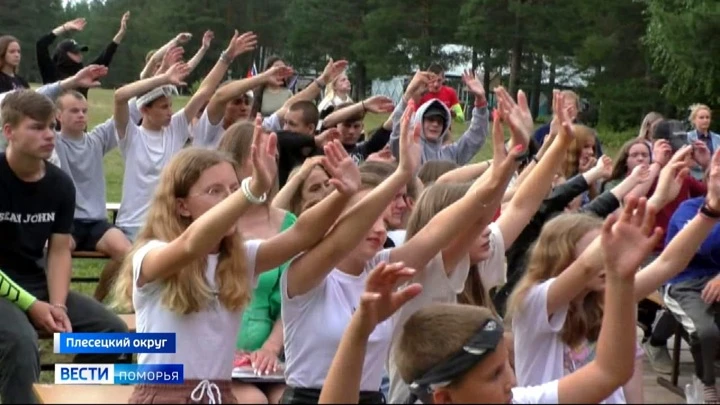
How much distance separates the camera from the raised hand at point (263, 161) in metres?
3.47

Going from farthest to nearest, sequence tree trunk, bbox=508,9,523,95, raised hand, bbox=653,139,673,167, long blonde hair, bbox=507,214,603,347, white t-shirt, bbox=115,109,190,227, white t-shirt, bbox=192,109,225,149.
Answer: tree trunk, bbox=508,9,523,95 < white t-shirt, bbox=192,109,225,149 < white t-shirt, bbox=115,109,190,227 < raised hand, bbox=653,139,673,167 < long blonde hair, bbox=507,214,603,347

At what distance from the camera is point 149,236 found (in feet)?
12.5

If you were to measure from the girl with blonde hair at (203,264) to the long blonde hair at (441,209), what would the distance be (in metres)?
0.68

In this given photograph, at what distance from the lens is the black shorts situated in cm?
725

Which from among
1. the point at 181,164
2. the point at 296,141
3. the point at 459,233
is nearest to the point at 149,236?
the point at 181,164

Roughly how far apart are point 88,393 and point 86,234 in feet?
11.4

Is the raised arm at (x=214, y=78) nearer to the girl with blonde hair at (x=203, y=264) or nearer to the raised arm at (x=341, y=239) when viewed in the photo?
the girl with blonde hair at (x=203, y=264)

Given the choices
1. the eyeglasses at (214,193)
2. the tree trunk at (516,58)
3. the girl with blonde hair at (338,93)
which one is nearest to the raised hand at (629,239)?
the eyeglasses at (214,193)

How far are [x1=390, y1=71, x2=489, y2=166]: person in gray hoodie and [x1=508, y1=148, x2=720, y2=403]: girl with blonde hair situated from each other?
3.08 m

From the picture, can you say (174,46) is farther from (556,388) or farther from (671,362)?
(556,388)

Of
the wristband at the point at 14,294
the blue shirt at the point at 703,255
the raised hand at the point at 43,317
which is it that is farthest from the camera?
the blue shirt at the point at 703,255

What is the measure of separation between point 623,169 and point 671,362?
4.68ft

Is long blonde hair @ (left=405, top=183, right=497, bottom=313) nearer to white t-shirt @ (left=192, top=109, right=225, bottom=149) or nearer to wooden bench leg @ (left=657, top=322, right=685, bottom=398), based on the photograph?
wooden bench leg @ (left=657, top=322, right=685, bottom=398)

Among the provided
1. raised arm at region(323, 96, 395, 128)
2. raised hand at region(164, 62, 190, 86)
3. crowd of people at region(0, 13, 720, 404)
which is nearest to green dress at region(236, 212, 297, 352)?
crowd of people at region(0, 13, 720, 404)
